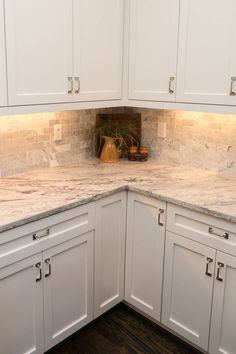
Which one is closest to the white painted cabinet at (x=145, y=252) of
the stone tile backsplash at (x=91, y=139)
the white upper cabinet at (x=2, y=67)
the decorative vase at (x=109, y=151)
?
the decorative vase at (x=109, y=151)

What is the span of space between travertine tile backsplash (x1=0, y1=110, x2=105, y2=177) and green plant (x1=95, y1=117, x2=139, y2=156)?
86mm

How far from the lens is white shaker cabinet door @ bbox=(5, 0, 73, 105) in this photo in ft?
5.82

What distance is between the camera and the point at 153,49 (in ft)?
7.32

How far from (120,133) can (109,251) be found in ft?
2.92

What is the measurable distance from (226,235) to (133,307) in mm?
967

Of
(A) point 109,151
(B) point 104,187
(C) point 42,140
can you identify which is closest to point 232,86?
(B) point 104,187

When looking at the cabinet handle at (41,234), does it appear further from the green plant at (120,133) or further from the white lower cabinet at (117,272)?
the green plant at (120,133)

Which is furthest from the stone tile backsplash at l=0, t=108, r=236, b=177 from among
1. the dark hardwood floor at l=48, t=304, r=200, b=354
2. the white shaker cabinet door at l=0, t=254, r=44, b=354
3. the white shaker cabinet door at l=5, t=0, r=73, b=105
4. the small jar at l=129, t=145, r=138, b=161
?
the dark hardwood floor at l=48, t=304, r=200, b=354

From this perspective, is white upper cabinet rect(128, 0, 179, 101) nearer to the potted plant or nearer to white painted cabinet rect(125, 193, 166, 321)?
the potted plant

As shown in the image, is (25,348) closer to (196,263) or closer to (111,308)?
(111,308)

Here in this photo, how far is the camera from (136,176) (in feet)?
7.55

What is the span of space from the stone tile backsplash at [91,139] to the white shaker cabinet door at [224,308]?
752 mm

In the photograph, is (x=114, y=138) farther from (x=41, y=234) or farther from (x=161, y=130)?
(x=41, y=234)

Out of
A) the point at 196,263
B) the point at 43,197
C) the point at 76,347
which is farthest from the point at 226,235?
the point at 76,347
